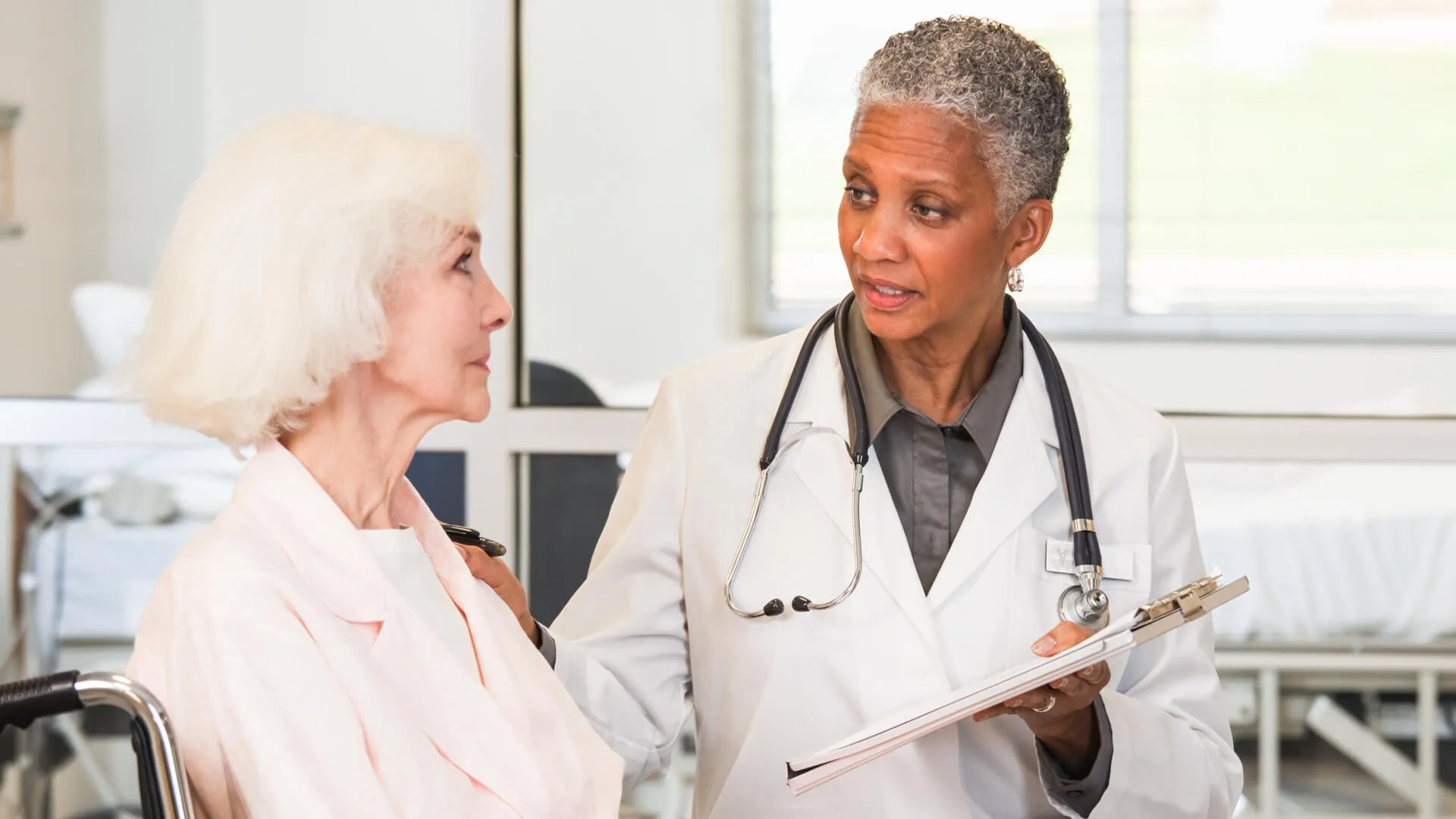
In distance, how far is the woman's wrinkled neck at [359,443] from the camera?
42.1 inches

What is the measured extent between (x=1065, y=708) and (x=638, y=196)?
57.3 inches

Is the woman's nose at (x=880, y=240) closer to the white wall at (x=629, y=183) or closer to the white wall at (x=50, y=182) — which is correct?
the white wall at (x=629, y=183)

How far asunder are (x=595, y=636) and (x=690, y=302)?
1130mm

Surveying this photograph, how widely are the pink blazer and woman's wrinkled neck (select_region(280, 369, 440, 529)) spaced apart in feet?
0.10

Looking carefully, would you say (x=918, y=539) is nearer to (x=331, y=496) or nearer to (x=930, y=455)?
(x=930, y=455)

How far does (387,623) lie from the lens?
102 centimetres

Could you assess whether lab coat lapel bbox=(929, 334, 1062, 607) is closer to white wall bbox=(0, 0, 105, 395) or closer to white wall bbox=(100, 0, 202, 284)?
white wall bbox=(100, 0, 202, 284)

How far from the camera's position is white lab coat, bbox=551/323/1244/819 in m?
1.43

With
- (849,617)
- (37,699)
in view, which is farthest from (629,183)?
(37,699)

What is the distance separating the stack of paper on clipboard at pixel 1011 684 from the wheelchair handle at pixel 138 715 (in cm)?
51

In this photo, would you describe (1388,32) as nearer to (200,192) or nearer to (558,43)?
(558,43)

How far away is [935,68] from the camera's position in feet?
4.57

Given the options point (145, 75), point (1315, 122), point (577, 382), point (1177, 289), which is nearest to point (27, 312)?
point (145, 75)

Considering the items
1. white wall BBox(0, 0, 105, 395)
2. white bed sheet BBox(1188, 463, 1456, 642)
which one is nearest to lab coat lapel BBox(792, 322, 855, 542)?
white bed sheet BBox(1188, 463, 1456, 642)
